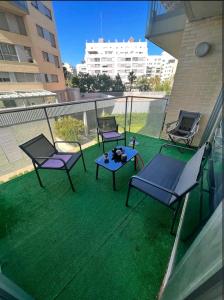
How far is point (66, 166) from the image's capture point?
7.18ft

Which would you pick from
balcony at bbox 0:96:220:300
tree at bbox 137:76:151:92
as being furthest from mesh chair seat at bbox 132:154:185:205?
tree at bbox 137:76:151:92

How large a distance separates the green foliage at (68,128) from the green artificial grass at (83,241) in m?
1.11

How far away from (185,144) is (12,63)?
387cm

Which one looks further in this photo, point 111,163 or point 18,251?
point 111,163

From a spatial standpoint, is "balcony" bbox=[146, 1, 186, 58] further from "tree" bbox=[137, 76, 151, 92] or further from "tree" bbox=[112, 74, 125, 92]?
"tree" bbox=[137, 76, 151, 92]

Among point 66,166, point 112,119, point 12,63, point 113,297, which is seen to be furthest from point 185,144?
point 12,63

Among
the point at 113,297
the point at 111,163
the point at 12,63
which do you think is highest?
the point at 12,63

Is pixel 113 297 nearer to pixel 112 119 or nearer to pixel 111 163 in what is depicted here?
pixel 111 163

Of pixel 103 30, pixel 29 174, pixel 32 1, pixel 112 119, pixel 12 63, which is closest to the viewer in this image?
pixel 32 1

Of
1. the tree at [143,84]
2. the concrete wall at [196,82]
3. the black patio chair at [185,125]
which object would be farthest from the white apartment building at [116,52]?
the tree at [143,84]

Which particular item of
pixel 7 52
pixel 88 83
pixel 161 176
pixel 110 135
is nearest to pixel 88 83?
pixel 88 83

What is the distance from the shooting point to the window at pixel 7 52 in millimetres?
1282

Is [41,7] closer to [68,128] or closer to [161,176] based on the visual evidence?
[161,176]

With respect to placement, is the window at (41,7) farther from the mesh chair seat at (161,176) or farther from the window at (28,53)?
the mesh chair seat at (161,176)
